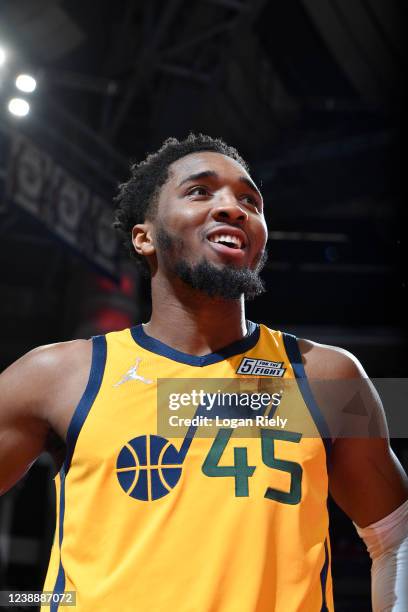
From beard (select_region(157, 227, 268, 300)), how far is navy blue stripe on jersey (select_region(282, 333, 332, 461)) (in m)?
0.19

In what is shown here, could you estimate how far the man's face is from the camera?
1.98m

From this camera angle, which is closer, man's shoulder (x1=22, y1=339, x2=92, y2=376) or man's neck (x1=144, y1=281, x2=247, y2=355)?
man's shoulder (x1=22, y1=339, x2=92, y2=376)

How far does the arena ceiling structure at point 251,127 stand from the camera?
6527 millimetres

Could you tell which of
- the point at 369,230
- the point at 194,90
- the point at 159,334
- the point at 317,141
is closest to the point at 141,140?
the point at 194,90

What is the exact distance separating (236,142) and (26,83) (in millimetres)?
2816

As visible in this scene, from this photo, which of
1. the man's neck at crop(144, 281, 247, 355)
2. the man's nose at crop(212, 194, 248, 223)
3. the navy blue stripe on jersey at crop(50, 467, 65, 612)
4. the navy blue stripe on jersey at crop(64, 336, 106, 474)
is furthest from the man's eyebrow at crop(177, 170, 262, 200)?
the navy blue stripe on jersey at crop(50, 467, 65, 612)

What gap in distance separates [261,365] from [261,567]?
564mm

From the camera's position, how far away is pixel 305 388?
190 cm

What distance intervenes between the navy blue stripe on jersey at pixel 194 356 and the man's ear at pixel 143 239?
1.01 ft

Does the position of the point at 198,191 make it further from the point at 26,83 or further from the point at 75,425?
the point at 26,83
